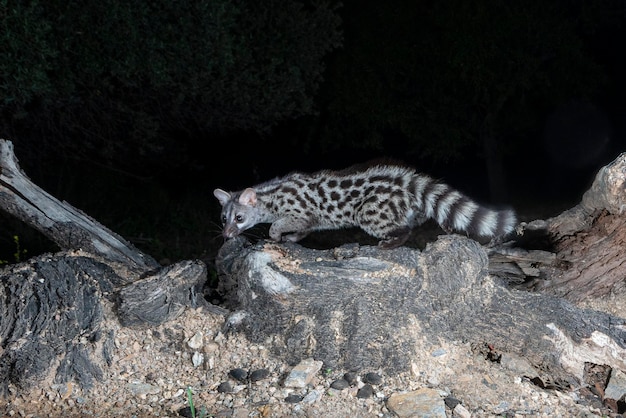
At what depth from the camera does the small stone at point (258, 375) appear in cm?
380

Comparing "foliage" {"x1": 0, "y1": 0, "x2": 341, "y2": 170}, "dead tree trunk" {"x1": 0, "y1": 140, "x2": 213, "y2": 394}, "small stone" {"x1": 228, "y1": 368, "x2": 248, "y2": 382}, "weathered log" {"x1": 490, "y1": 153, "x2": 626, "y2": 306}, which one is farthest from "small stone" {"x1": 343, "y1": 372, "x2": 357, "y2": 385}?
"foliage" {"x1": 0, "y1": 0, "x2": 341, "y2": 170}

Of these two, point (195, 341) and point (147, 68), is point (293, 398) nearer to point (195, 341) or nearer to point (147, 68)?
point (195, 341)

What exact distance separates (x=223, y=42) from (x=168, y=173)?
13.0ft

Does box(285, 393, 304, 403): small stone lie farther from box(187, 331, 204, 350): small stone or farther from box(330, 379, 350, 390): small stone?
box(187, 331, 204, 350): small stone

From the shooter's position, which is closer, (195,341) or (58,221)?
(195,341)

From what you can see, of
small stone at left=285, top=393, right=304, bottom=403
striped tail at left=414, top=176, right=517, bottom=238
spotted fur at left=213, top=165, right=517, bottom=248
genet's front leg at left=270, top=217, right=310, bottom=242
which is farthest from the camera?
genet's front leg at left=270, top=217, right=310, bottom=242

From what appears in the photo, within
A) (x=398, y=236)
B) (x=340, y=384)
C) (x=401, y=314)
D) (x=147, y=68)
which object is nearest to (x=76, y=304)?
(x=340, y=384)

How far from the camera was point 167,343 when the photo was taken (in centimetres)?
407

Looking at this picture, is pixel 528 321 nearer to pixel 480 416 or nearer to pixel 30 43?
pixel 480 416

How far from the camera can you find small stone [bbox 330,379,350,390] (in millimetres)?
3705

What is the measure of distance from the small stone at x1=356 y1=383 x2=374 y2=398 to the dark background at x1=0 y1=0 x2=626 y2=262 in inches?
165

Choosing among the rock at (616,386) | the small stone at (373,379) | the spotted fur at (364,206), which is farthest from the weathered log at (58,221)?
Result: the rock at (616,386)

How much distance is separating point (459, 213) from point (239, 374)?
2163 millimetres

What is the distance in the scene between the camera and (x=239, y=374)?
3822 millimetres
